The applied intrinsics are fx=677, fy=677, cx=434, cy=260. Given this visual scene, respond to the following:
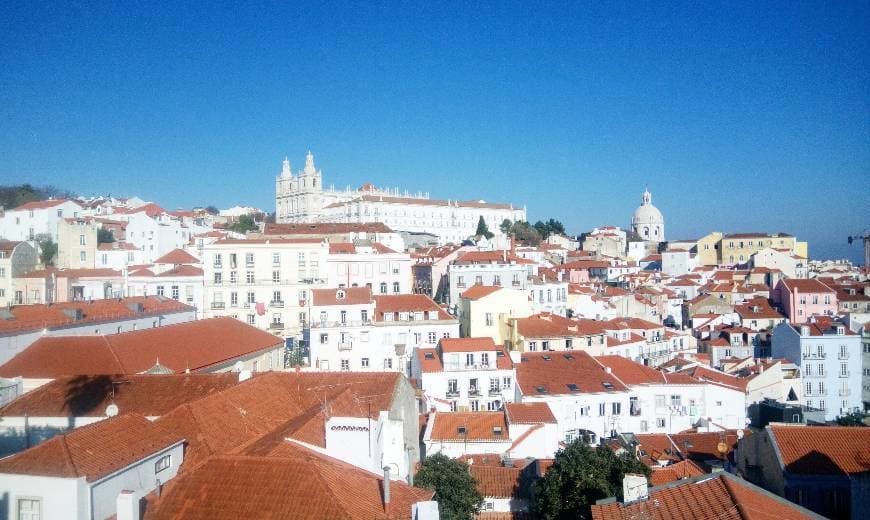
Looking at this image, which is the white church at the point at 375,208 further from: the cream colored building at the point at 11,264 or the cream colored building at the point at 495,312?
the cream colored building at the point at 495,312

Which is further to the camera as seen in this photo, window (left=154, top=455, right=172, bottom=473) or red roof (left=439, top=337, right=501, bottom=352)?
red roof (left=439, top=337, right=501, bottom=352)

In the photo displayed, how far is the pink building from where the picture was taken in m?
55.3

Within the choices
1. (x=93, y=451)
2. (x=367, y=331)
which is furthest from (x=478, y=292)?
(x=93, y=451)

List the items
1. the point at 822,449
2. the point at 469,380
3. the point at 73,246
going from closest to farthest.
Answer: the point at 822,449 → the point at 469,380 → the point at 73,246

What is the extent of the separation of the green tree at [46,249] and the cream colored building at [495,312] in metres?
39.7

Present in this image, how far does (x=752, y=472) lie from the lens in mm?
16219

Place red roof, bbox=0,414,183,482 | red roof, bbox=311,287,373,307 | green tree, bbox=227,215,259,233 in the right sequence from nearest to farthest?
red roof, bbox=0,414,183,482 < red roof, bbox=311,287,373,307 < green tree, bbox=227,215,259,233

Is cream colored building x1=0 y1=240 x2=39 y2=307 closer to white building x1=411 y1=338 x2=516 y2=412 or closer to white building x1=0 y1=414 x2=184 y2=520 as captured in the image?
white building x1=411 y1=338 x2=516 y2=412

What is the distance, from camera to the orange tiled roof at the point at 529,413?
25672mm

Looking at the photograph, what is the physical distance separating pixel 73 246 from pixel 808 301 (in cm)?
6210

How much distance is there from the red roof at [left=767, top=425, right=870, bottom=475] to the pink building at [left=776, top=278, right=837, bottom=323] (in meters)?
44.5

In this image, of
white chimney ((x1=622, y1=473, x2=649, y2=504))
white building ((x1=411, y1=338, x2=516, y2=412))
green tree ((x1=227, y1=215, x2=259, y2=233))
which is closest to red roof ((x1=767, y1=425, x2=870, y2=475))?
white chimney ((x1=622, y1=473, x2=649, y2=504))

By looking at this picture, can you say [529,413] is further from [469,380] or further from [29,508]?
[29,508]

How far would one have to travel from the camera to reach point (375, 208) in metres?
101
